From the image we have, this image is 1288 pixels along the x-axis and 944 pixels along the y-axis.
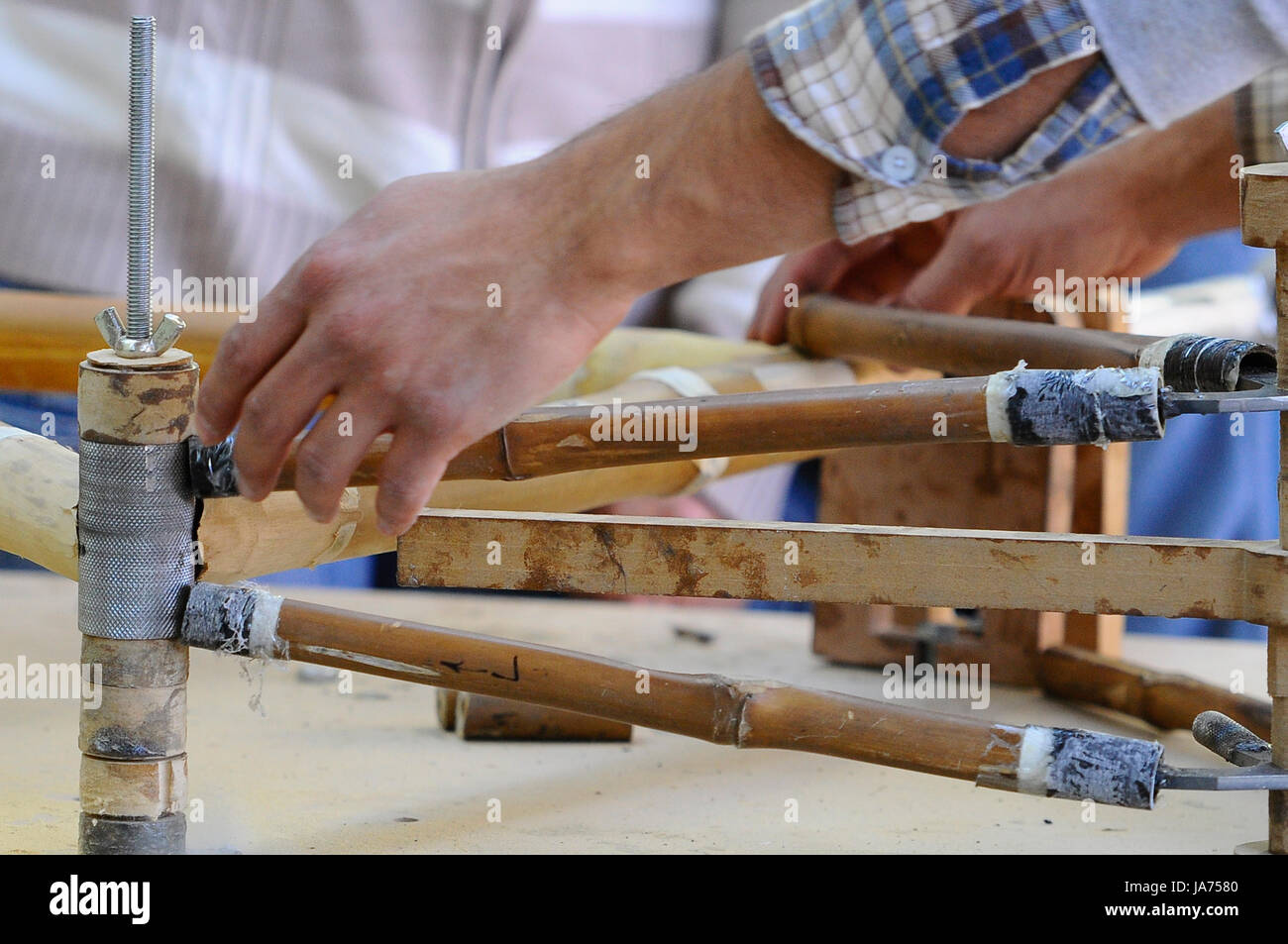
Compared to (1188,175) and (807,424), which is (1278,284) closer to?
(807,424)

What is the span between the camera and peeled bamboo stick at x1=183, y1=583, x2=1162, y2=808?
609 mm

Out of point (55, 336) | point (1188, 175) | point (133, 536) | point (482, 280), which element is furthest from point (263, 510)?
point (1188, 175)

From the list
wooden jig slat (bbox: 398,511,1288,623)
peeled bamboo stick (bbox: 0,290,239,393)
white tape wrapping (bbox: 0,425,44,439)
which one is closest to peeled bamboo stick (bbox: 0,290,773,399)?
peeled bamboo stick (bbox: 0,290,239,393)

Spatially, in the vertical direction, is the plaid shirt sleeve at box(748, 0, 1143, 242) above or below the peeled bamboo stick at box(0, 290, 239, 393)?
above

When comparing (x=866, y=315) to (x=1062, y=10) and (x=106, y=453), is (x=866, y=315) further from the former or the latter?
(x=106, y=453)

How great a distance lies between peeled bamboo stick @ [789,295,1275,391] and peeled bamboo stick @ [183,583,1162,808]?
183 mm

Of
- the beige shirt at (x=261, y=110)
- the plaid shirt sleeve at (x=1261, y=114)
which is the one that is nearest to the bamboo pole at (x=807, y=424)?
the plaid shirt sleeve at (x=1261, y=114)

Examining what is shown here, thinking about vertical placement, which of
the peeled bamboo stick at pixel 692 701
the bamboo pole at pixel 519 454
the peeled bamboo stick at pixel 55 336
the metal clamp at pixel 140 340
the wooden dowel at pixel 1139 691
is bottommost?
the wooden dowel at pixel 1139 691

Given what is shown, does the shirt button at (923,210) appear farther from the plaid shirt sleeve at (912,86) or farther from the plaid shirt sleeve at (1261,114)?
the plaid shirt sleeve at (1261,114)

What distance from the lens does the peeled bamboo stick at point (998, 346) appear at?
25.4 inches

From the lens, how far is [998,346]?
867mm

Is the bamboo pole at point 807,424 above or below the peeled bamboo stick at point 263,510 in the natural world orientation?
above

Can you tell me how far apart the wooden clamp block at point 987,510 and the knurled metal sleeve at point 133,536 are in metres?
0.57

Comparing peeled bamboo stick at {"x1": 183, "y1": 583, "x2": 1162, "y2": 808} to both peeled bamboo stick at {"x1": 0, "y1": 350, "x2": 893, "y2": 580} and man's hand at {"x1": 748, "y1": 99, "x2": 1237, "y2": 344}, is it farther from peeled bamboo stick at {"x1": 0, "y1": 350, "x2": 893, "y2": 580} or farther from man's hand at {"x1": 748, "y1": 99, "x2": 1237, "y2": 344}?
man's hand at {"x1": 748, "y1": 99, "x2": 1237, "y2": 344}
